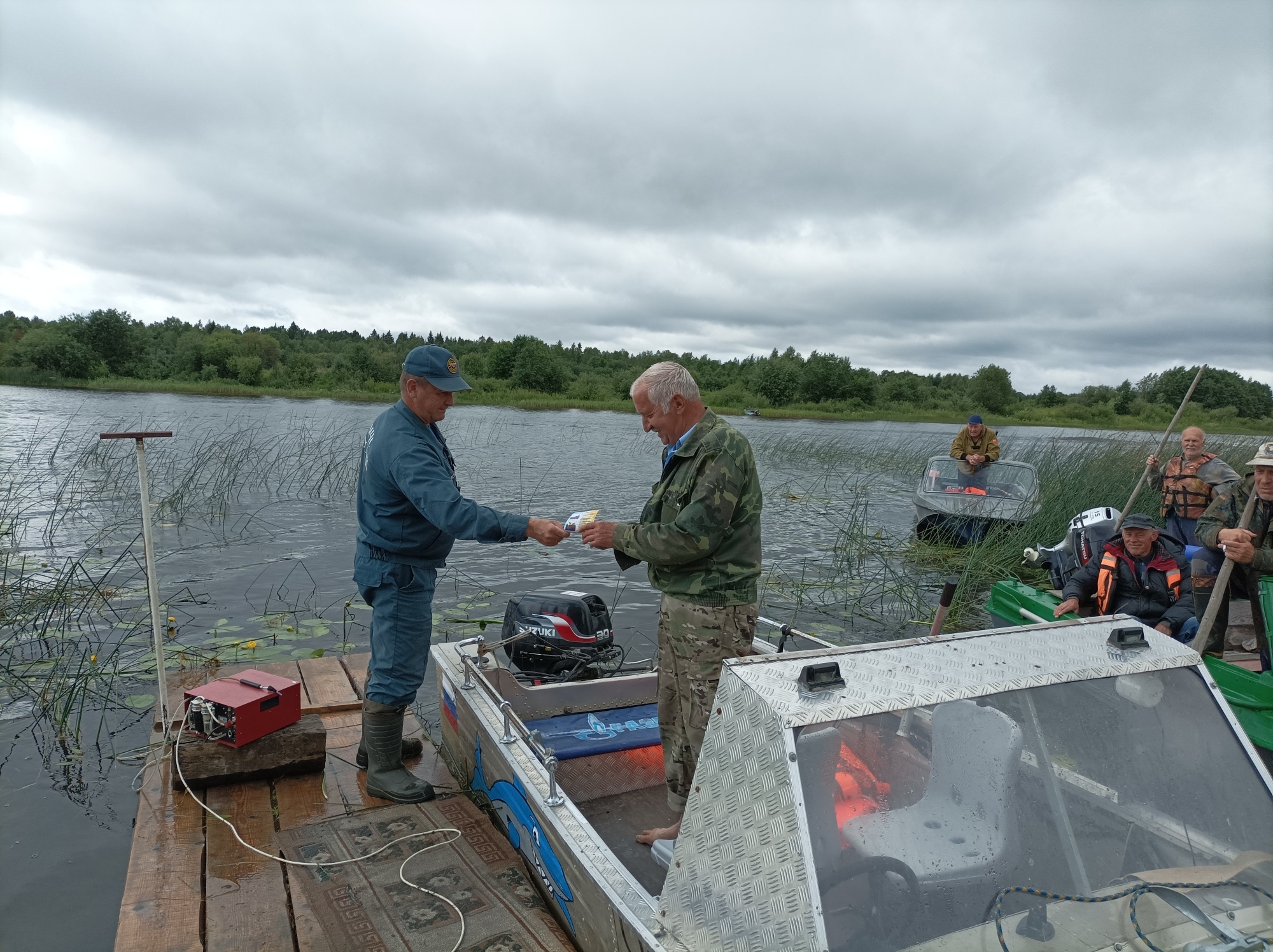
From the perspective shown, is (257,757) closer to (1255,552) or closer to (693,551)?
(693,551)

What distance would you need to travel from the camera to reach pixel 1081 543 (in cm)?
745

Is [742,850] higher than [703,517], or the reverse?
[703,517]

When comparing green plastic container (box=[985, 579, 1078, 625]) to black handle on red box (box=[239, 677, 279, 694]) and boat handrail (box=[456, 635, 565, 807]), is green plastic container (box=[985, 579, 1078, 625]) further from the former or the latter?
black handle on red box (box=[239, 677, 279, 694])

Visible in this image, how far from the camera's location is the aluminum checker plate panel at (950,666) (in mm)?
1841

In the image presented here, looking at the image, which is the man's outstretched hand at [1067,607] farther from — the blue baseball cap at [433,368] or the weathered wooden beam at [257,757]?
the weathered wooden beam at [257,757]

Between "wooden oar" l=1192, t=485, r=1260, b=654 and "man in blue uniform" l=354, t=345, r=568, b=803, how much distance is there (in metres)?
4.21

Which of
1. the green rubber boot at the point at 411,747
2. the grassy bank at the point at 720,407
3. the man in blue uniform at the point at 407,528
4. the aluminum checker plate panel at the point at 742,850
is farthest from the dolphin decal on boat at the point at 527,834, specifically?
the grassy bank at the point at 720,407

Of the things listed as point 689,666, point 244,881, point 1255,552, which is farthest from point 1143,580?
point 244,881

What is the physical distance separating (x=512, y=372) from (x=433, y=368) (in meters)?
61.1

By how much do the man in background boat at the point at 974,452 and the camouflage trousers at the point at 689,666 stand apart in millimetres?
9538

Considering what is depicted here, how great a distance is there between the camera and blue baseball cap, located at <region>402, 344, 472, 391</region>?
12.0ft

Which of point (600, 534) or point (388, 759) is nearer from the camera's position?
point (600, 534)

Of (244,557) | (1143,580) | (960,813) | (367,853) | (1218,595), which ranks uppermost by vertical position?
(960,813)

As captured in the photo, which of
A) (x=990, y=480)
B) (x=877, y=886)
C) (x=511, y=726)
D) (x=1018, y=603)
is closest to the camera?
(x=877, y=886)
